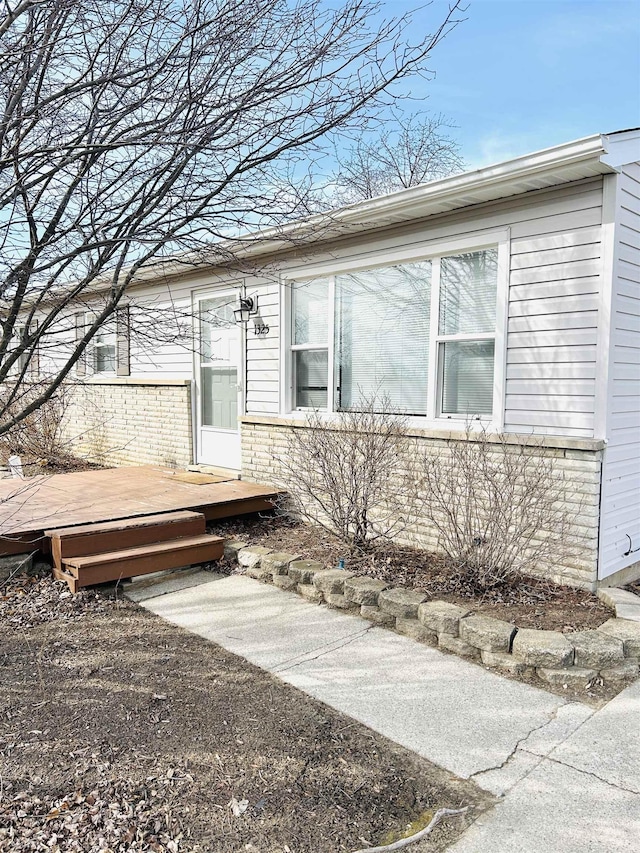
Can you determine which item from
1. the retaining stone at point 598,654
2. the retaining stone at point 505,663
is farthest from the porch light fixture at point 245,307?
the retaining stone at point 598,654

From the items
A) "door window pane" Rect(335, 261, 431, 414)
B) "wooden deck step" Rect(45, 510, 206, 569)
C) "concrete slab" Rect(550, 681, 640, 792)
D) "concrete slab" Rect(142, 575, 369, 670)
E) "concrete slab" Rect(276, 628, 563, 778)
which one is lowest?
"concrete slab" Rect(142, 575, 369, 670)

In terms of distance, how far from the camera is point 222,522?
21.4 feet

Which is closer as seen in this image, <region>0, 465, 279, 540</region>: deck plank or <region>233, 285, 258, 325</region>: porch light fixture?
<region>0, 465, 279, 540</region>: deck plank

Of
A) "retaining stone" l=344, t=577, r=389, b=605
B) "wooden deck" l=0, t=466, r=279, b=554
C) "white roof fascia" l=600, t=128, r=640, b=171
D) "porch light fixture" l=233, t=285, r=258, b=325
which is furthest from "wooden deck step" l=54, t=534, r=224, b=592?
"white roof fascia" l=600, t=128, r=640, b=171

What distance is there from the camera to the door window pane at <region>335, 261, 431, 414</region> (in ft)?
18.7

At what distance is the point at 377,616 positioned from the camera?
4.18 m

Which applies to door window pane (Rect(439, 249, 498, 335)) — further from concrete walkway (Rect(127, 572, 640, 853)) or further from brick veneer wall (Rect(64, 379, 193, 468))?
brick veneer wall (Rect(64, 379, 193, 468))

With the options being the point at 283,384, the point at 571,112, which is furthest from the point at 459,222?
the point at 571,112

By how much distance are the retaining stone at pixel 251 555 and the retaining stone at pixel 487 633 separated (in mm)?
2056

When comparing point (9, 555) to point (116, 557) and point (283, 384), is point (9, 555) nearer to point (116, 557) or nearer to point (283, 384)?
point (116, 557)

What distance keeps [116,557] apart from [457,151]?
1590 centimetres

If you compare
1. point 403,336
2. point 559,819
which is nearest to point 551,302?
point 403,336

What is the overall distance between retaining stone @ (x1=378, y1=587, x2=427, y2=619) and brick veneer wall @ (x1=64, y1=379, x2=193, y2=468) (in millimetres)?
5095

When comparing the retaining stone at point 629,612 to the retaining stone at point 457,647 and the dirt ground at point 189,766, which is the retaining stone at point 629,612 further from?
the dirt ground at point 189,766
